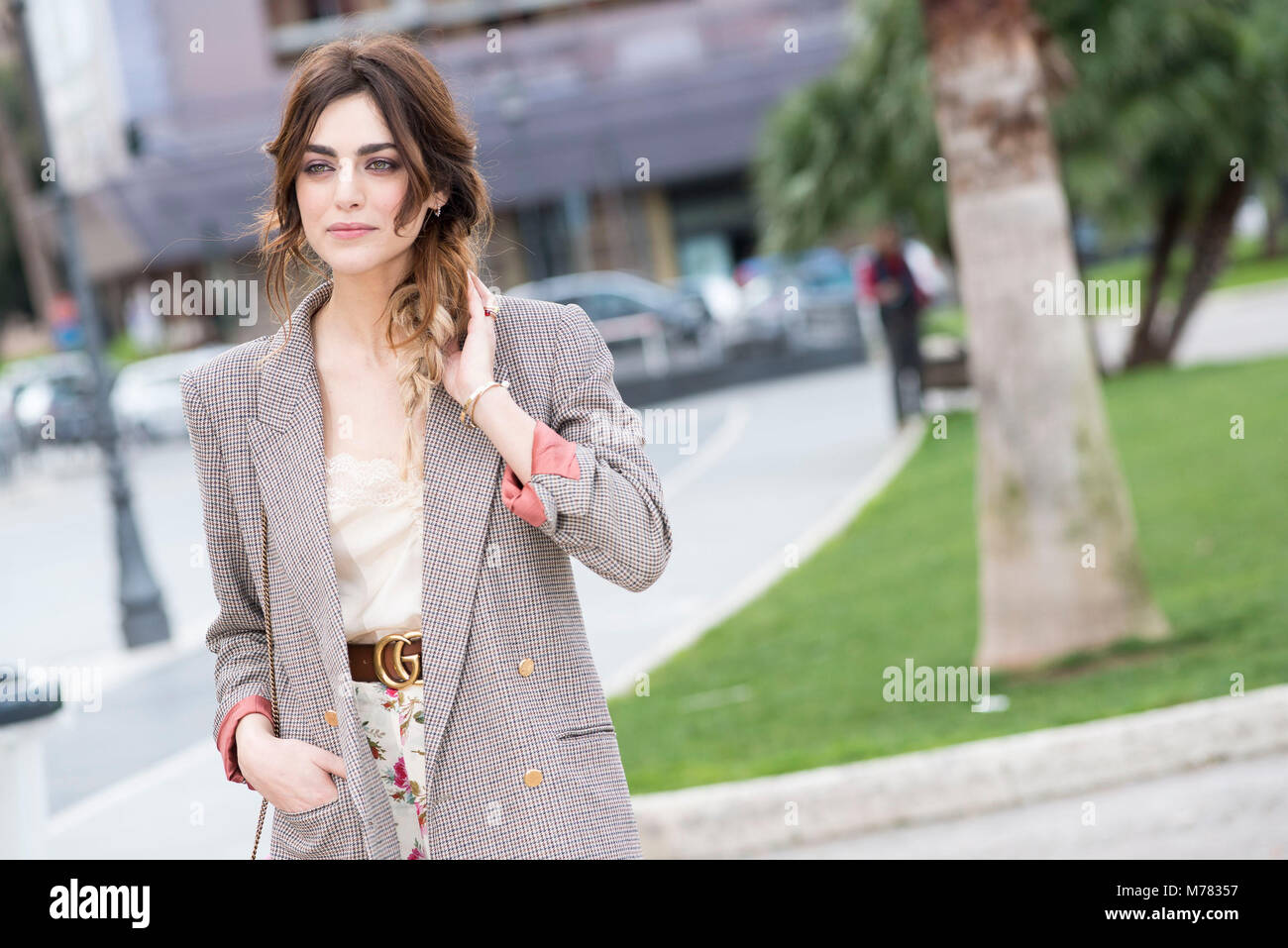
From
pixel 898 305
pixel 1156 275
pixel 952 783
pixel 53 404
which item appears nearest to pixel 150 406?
pixel 53 404

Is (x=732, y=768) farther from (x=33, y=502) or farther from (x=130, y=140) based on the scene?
(x=130, y=140)

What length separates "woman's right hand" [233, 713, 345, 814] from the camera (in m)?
2.38

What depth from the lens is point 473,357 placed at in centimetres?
231

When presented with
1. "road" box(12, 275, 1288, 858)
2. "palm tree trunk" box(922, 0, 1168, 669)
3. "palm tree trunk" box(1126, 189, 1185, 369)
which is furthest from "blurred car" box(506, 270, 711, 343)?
"palm tree trunk" box(922, 0, 1168, 669)

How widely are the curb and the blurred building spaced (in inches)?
1270

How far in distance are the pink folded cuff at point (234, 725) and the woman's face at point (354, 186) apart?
650mm

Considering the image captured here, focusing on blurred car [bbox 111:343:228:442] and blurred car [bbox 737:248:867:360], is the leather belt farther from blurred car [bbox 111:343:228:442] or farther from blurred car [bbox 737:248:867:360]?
blurred car [bbox 111:343:228:442]

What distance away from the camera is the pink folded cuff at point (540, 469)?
2.21 m

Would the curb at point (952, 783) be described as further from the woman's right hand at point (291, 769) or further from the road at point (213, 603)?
the woman's right hand at point (291, 769)

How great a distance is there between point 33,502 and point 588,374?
25068mm

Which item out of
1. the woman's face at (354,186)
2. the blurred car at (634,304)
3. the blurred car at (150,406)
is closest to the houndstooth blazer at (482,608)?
the woman's face at (354,186)

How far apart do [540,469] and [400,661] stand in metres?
0.37
